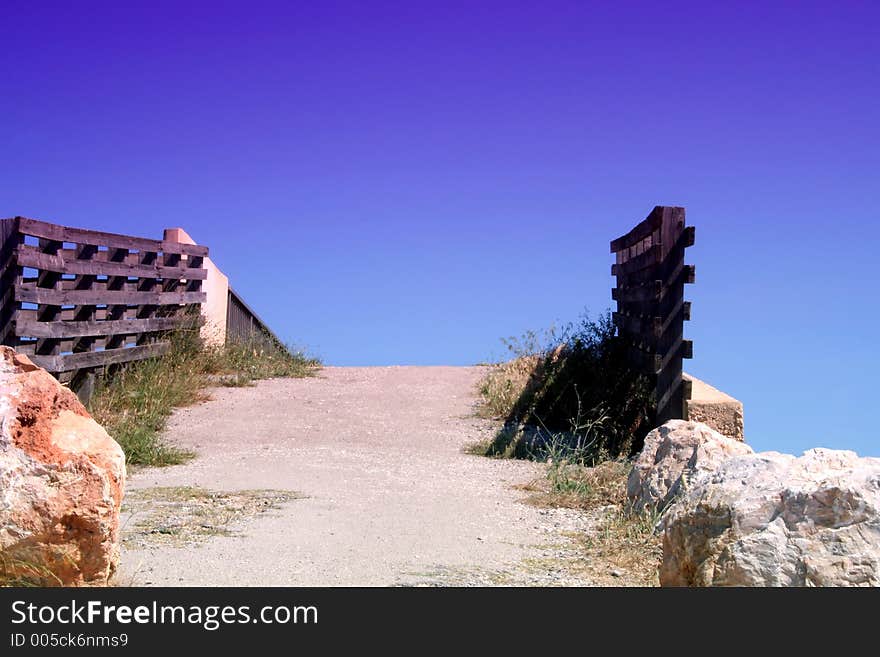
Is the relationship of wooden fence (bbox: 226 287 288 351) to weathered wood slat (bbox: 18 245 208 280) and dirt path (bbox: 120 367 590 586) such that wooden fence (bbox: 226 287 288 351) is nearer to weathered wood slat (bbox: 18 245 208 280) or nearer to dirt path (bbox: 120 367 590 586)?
weathered wood slat (bbox: 18 245 208 280)

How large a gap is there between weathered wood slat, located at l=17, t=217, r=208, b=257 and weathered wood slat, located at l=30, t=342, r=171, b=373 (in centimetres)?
→ 144

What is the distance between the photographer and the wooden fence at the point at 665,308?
29.0ft

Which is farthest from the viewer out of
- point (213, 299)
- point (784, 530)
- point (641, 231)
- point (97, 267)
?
point (213, 299)

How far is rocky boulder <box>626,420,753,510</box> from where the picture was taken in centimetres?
565

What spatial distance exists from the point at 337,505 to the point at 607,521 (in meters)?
2.01

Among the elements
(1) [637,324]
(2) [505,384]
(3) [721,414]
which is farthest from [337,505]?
(2) [505,384]

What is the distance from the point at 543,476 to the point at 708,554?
14.9ft

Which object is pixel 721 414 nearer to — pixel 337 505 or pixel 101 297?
pixel 337 505

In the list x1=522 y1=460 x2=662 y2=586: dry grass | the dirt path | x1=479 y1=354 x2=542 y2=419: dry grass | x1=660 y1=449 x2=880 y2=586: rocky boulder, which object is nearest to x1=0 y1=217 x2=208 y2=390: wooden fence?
the dirt path

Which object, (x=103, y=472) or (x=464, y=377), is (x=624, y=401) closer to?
(x=464, y=377)

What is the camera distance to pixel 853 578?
3.28 meters

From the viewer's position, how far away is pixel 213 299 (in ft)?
51.0

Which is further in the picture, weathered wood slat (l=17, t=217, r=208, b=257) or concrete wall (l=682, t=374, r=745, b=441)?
weathered wood slat (l=17, t=217, r=208, b=257)

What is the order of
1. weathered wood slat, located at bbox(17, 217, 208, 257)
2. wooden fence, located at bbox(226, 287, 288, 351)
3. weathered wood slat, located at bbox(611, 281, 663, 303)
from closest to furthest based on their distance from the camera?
weathered wood slat, located at bbox(611, 281, 663, 303) → weathered wood slat, located at bbox(17, 217, 208, 257) → wooden fence, located at bbox(226, 287, 288, 351)
